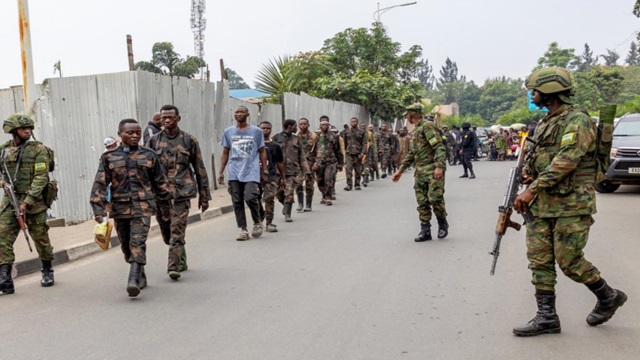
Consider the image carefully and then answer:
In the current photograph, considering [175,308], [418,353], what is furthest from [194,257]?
[418,353]

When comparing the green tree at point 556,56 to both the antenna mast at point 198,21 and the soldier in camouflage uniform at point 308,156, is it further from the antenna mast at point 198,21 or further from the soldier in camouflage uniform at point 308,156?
the soldier in camouflage uniform at point 308,156

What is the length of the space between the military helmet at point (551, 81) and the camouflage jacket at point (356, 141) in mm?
12256

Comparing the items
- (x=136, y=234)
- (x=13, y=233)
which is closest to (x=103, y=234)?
(x=136, y=234)

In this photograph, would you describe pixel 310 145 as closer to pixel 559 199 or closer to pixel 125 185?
pixel 125 185

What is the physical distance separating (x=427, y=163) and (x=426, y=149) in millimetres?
184

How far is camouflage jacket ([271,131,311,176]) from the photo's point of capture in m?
12.0

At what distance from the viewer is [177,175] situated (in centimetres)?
727

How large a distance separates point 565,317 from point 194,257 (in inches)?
179

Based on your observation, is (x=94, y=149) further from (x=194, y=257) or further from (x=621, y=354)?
(x=621, y=354)

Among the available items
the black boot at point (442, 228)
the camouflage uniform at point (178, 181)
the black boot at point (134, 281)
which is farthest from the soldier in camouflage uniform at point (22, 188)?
the black boot at point (442, 228)

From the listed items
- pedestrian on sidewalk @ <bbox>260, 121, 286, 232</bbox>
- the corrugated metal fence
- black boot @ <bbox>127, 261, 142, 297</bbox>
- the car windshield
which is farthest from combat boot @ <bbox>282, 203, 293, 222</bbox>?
the car windshield

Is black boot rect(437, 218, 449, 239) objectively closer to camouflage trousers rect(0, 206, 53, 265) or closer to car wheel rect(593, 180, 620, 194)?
camouflage trousers rect(0, 206, 53, 265)

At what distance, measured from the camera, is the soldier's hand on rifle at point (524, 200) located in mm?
4762

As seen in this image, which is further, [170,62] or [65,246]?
[170,62]
